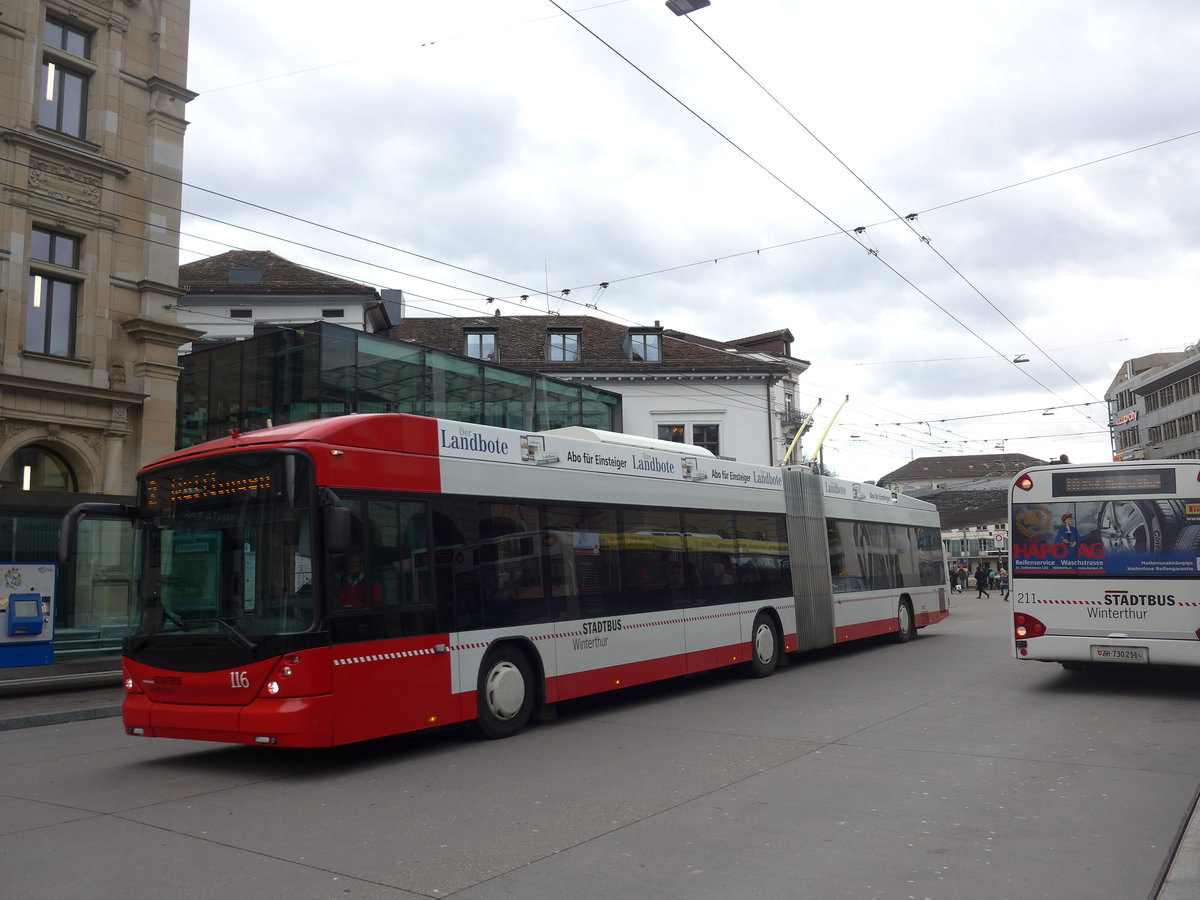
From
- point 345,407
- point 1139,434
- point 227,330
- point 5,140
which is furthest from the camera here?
point 1139,434

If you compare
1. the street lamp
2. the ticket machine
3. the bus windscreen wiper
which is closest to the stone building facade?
the ticket machine

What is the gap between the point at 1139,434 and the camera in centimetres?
8775

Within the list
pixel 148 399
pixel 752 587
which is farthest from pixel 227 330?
pixel 752 587

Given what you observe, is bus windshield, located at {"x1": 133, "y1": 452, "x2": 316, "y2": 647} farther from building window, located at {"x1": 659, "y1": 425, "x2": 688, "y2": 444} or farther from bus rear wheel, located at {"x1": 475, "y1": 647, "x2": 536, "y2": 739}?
building window, located at {"x1": 659, "y1": 425, "x2": 688, "y2": 444}

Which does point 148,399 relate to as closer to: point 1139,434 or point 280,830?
point 280,830

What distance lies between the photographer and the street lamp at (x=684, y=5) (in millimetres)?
10055

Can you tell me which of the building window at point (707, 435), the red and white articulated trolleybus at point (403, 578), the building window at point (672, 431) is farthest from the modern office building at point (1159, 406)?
the red and white articulated trolleybus at point (403, 578)

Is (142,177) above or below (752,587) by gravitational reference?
above

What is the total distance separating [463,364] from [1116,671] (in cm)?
1809

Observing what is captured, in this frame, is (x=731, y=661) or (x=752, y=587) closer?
(x=731, y=661)

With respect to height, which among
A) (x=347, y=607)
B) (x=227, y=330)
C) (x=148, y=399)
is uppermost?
(x=227, y=330)

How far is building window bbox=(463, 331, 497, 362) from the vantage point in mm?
44500

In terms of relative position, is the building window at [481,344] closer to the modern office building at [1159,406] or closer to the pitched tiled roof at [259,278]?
the pitched tiled roof at [259,278]

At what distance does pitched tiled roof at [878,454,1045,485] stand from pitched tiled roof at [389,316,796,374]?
3105 inches
